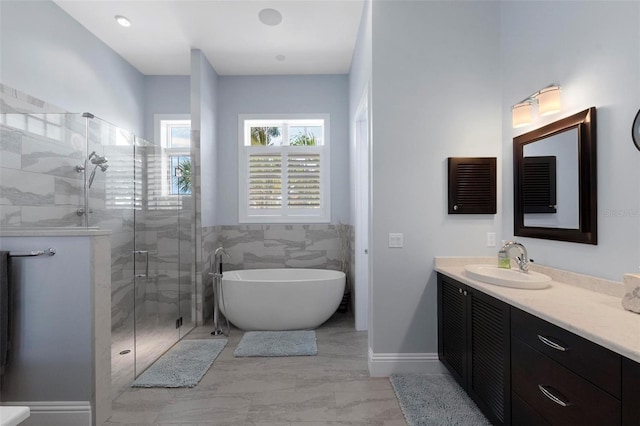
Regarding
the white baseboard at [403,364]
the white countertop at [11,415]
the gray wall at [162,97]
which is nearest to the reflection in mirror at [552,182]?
the white baseboard at [403,364]

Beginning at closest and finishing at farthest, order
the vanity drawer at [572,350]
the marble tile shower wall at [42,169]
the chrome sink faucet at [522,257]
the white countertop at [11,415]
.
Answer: the white countertop at [11,415] → the vanity drawer at [572,350] → the chrome sink faucet at [522,257] → the marble tile shower wall at [42,169]

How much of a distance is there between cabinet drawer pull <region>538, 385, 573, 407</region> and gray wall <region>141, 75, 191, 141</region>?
464 centimetres

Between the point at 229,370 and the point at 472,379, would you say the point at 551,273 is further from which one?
the point at 229,370

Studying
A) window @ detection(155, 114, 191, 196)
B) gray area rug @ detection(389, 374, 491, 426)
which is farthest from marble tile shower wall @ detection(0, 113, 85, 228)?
gray area rug @ detection(389, 374, 491, 426)

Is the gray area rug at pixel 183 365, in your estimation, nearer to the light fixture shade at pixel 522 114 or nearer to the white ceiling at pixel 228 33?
the light fixture shade at pixel 522 114

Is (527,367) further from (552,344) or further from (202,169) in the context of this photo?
(202,169)

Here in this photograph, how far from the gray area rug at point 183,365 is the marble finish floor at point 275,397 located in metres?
0.06

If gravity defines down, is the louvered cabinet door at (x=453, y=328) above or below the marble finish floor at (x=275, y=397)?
above

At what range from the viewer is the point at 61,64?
120 inches

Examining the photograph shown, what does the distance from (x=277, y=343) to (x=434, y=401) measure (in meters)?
1.56

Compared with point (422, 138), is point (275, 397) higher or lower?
lower

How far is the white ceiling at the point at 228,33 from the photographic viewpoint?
3062mm

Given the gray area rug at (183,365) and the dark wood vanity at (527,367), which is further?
the gray area rug at (183,365)

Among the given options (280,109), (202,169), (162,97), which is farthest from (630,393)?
(162,97)
